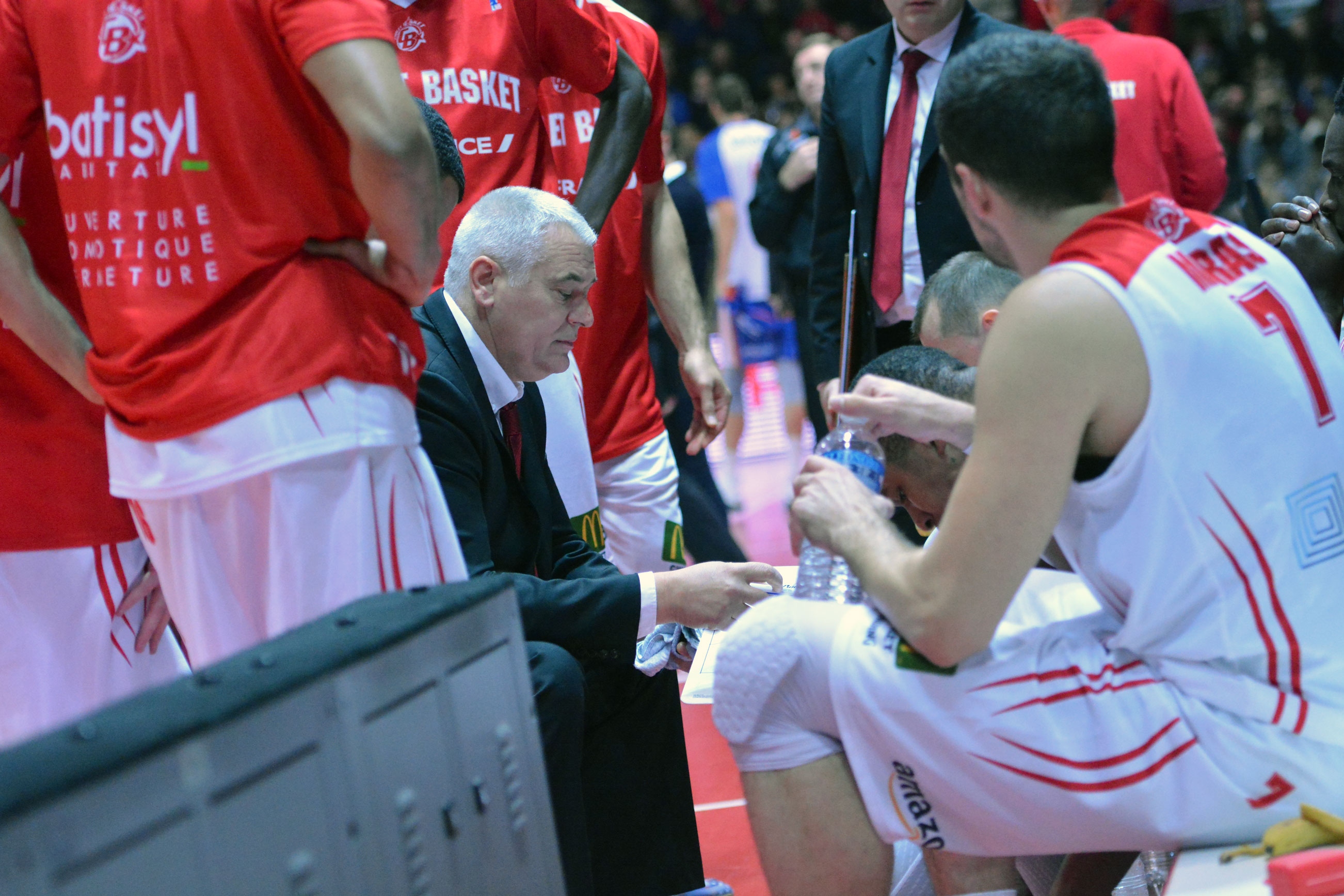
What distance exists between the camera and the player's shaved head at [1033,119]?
1.77 meters

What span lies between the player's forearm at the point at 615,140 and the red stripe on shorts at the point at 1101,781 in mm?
1953

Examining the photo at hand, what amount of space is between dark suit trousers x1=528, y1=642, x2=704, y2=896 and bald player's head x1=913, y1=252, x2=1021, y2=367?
0.91m

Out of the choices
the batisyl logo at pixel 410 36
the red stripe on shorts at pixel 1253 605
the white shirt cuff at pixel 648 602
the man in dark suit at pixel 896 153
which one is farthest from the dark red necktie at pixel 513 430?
the red stripe on shorts at pixel 1253 605

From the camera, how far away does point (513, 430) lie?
2.71 metres

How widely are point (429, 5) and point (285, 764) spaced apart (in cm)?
240

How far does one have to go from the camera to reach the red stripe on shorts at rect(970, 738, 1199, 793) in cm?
177

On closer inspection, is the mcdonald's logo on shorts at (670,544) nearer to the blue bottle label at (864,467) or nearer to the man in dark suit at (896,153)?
the man in dark suit at (896,153)

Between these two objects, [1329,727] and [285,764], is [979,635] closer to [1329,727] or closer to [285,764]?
[1329,727]

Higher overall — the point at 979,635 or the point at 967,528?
the point at 967,528

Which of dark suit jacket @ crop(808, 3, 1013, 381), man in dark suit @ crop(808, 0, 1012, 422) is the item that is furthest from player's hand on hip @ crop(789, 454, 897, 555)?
man in dark suit @ crop(808, 0, 1012, 422)

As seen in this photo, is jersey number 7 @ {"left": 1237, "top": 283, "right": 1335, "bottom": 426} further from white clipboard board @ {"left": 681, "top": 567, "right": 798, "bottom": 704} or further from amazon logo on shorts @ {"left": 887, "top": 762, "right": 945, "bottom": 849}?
white clipboard board @ {"left": 681, "top": 567, "right": 798, "bottom": 704}

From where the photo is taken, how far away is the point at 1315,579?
5.76 feet

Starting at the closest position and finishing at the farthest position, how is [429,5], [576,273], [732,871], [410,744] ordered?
[410,744]
[576,273]
[732,871]
[429,5]

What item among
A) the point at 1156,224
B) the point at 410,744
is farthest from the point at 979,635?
the point at 410,744
